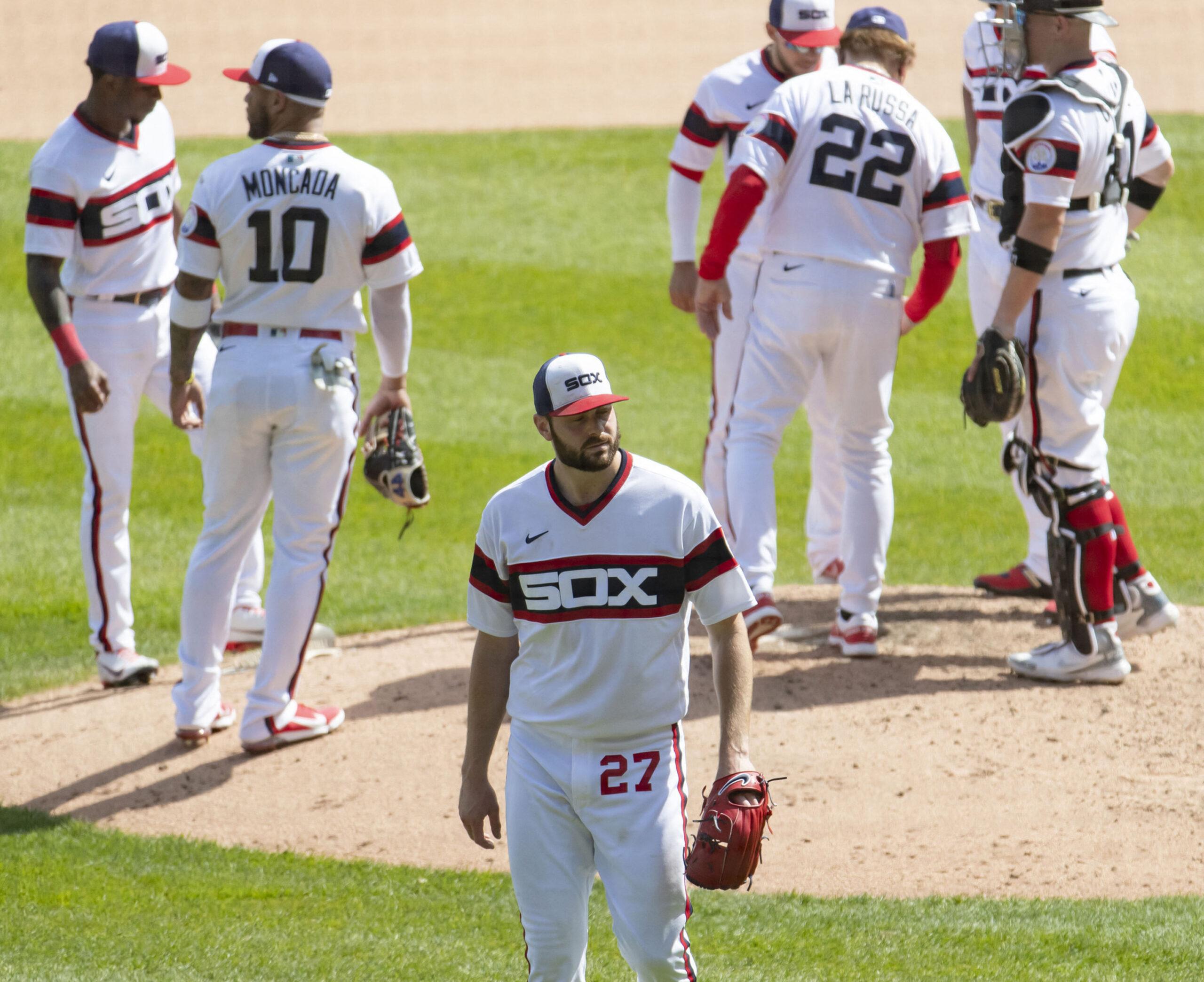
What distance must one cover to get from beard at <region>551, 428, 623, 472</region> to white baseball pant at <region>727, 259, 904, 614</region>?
2703mm

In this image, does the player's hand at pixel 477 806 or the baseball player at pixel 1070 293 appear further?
the baseball player at pixel 1070 293

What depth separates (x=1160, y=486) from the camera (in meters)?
9.72

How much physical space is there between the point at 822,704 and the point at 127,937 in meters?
2.73

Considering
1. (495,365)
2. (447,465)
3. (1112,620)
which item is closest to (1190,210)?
(495,365)

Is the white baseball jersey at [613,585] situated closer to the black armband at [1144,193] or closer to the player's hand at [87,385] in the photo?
the player's hand at [87,385]

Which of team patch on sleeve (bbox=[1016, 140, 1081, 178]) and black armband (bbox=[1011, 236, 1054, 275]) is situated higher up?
team patch on sleeve (bbox=[1016, 140, 1081, 178])

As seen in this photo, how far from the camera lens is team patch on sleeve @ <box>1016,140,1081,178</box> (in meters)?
5.54

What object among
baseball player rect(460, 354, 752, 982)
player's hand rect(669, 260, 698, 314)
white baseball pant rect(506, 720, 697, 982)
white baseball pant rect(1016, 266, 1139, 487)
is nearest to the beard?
baseball player rect(460, 354, 752, 982)

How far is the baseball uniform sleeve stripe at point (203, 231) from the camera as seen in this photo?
532cm

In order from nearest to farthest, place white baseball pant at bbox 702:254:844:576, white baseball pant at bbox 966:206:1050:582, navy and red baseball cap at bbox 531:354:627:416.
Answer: navy and red baseball cap at bbox 531:354:627:416, white baseball pant at bbox 966:206:1050:582, white baseball pant at bbox 702:254:844:576

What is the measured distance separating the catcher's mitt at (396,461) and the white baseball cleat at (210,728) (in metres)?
1.04

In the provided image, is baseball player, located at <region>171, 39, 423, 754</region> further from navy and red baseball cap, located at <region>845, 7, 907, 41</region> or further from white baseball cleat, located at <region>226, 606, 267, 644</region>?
navy and red baseball cap, located at <region>845, 7, 907, 41</region>

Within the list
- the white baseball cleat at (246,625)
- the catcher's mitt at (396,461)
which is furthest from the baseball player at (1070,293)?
the white baseball cleat at (246,625)

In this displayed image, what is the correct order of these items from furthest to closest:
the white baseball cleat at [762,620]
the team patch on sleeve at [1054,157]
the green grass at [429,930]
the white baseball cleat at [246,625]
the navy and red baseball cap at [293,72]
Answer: the white baseball cleat at [246,625] < the white baseball cleat at [762,620] < the team patch on sleeve at [1054,157] < the navy and red baseball cap at [293,72] < the green grass at [429,930]
